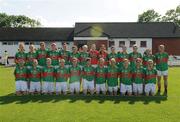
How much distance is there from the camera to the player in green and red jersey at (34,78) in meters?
13.7

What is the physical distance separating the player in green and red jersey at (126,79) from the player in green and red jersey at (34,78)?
125 inches

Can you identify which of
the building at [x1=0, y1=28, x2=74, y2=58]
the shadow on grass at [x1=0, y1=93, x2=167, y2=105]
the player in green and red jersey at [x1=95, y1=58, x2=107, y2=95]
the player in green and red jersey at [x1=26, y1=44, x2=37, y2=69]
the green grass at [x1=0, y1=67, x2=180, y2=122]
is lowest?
the green grass at [x1=0, y1=67, x2=180, y2=122]

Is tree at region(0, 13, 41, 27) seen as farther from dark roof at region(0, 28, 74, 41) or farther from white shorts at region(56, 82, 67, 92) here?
white shorts at region(56, 82, 67, 92)

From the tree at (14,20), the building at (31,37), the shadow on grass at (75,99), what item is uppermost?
the tree at (14,20)

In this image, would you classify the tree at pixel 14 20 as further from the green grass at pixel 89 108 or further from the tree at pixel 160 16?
the green grass at pixel 89 108

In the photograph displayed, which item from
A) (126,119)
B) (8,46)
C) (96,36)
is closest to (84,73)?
(126,119)

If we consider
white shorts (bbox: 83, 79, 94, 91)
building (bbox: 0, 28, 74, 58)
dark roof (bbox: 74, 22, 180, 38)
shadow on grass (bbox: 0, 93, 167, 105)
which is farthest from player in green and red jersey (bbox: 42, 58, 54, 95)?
building (bbox: 0, 28, 74, 58)

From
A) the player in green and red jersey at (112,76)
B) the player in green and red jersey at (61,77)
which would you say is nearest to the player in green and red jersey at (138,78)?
the player in green and red jersey at (112,76)

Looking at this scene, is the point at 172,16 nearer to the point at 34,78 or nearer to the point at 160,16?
the point at 160,16

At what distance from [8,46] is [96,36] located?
14622 millimetres

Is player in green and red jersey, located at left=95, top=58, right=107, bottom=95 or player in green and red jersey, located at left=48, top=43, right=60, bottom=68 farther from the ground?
player in green and red jersey, located at left=48, top=43, right=60, bottom=68

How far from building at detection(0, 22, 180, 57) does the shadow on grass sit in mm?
37021

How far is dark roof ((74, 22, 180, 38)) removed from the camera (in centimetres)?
5191

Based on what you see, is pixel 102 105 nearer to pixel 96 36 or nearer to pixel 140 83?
pixel 140 83
